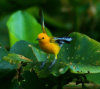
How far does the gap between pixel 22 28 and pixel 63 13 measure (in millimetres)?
597

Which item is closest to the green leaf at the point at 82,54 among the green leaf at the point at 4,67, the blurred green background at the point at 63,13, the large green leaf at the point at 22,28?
the green leaf at the point at 4,67

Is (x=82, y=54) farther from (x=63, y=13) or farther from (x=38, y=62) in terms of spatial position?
(x=63, y=13)

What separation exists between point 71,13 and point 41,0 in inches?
7.5

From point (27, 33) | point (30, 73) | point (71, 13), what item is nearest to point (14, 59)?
point (30, 73)

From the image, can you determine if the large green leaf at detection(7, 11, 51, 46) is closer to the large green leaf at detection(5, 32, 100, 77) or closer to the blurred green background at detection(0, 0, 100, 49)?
the large green leaf at detection(5, 32, 100, 77)

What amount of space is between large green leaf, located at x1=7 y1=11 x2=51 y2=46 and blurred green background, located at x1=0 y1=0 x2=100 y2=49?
39cm

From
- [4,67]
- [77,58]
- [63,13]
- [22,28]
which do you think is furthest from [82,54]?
[63,13]

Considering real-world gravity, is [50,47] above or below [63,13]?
below

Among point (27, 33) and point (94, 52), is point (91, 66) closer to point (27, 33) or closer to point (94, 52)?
point (94, 52)

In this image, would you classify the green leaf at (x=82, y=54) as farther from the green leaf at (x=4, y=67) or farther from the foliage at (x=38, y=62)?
the green leaf at (x=4, y=67)

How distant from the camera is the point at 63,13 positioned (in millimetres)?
1555

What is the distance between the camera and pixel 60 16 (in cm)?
160

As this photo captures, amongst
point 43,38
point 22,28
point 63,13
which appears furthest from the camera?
point 63,13

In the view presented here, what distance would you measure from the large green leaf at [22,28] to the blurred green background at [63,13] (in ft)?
1.27
